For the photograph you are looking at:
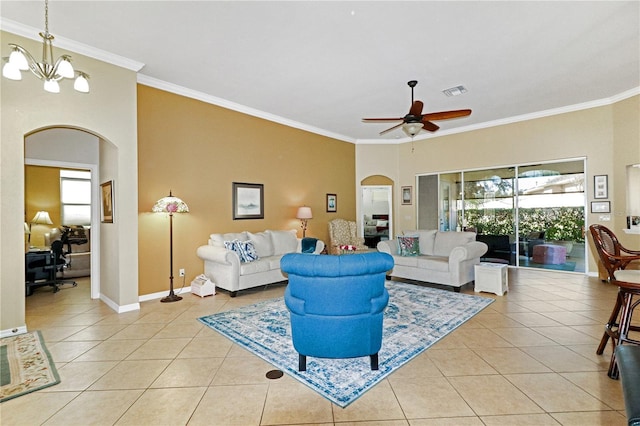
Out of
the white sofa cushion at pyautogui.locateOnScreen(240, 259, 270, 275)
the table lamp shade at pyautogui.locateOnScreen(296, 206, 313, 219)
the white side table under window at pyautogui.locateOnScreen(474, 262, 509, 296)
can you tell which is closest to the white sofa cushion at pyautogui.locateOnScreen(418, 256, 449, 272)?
the white side table under window at pyautogui.locateOnScreen(474, 262, 509, 296)

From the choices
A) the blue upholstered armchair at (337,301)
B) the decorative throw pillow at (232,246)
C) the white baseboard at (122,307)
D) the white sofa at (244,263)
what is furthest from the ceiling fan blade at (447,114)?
the white baseboard at (122,307)

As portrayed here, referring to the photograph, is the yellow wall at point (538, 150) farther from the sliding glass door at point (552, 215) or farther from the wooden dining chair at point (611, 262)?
the wooden dining chair at point (611, 262)

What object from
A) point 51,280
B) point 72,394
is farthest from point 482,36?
point 51,280

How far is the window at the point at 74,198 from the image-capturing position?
27.1 feet

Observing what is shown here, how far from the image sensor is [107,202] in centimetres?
431

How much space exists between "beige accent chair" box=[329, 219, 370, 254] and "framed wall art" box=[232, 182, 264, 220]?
2053 mm

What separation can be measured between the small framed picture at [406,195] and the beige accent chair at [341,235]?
1739 millimetres

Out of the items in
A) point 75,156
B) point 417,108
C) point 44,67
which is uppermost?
point 417,108

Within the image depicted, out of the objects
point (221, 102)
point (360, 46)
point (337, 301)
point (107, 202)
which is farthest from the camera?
point (221, 102)

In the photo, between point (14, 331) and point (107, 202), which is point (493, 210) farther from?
point (14, 331)

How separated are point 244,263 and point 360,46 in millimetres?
3571

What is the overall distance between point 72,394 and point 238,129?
4682mm

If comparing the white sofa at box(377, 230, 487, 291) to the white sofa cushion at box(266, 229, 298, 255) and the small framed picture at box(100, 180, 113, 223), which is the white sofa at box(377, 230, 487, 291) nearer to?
the white sofa cushion at box(266, 229, 298, 255)

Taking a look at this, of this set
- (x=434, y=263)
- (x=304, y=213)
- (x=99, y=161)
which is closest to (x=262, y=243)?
(x=304, y=213)
